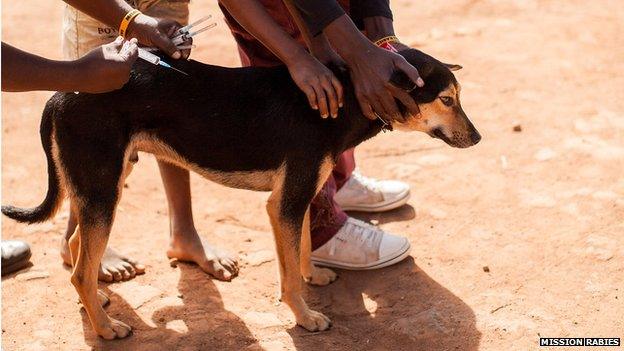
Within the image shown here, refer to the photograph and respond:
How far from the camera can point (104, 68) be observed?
355 cm

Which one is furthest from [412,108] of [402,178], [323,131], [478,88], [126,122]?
[478,88]

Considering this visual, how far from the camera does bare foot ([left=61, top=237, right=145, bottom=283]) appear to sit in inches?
186

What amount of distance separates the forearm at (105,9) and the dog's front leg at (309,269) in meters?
1.41

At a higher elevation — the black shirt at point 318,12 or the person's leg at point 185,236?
the black shirt at point 318,12

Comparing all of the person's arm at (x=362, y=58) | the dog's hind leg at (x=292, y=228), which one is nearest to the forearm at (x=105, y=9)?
the person's arm at (x=362, y=58)

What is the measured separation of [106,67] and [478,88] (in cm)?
398

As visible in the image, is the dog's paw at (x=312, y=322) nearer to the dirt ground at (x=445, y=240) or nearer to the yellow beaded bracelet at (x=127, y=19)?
the dirt ground at (x=445, y=240)

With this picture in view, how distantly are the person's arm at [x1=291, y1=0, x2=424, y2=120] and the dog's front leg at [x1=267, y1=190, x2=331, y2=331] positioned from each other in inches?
26.8

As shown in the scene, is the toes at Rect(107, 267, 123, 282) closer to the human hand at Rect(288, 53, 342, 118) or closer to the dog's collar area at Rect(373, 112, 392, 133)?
the human hand at Rect(288, 53, 342, 118)

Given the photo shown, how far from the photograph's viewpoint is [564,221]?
5074 millimetres

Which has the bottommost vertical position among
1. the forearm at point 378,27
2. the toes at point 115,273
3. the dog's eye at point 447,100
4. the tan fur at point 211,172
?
the toes at point 115,273

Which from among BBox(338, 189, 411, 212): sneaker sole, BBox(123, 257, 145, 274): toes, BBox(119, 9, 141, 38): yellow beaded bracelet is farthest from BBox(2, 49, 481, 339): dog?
BBox(338, 189, 411, 212): sneaker sole

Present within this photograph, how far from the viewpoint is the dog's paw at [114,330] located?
4211 mm

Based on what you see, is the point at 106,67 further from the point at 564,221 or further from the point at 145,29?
the point at 564,221
